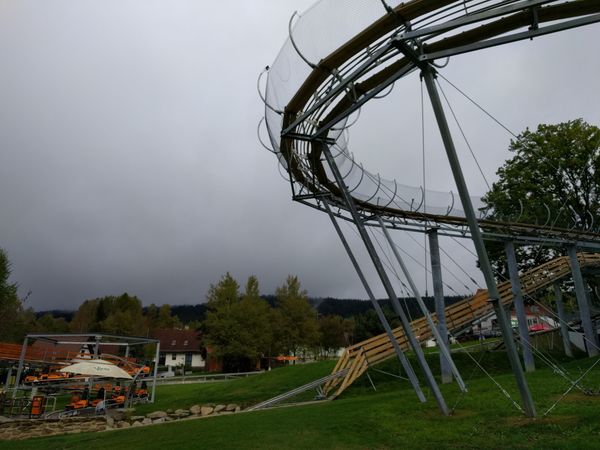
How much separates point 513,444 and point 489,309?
1526 centimetres

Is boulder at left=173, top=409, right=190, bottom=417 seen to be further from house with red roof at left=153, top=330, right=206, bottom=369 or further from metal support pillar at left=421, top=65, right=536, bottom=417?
house with red roof at left=153, top=330, right=206, bottom=369

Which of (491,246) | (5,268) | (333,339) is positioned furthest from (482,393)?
(333,339)

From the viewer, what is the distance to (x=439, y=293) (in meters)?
16.6

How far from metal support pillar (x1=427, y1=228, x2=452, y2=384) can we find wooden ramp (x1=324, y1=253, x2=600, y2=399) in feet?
10.2

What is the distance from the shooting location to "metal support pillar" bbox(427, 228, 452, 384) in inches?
648

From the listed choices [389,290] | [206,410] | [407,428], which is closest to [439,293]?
[389,290]

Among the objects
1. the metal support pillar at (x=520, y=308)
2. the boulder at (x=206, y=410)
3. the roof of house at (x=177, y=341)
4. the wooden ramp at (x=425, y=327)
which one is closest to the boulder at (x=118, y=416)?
the boulder at (x=206, y=410)

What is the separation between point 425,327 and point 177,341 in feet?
224

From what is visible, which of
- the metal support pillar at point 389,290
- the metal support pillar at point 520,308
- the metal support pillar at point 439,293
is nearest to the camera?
the metal support pillar at point 389,290

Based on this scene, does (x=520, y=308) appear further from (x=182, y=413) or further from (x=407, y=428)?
(x=182, y=413)

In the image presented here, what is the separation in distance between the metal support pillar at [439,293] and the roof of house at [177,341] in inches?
2584

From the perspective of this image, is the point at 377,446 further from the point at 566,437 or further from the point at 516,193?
the point at 516,193

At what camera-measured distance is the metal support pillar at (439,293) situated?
16.5m

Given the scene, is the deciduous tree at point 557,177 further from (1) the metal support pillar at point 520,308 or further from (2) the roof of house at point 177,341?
(2) the roof of house at point 177,341
